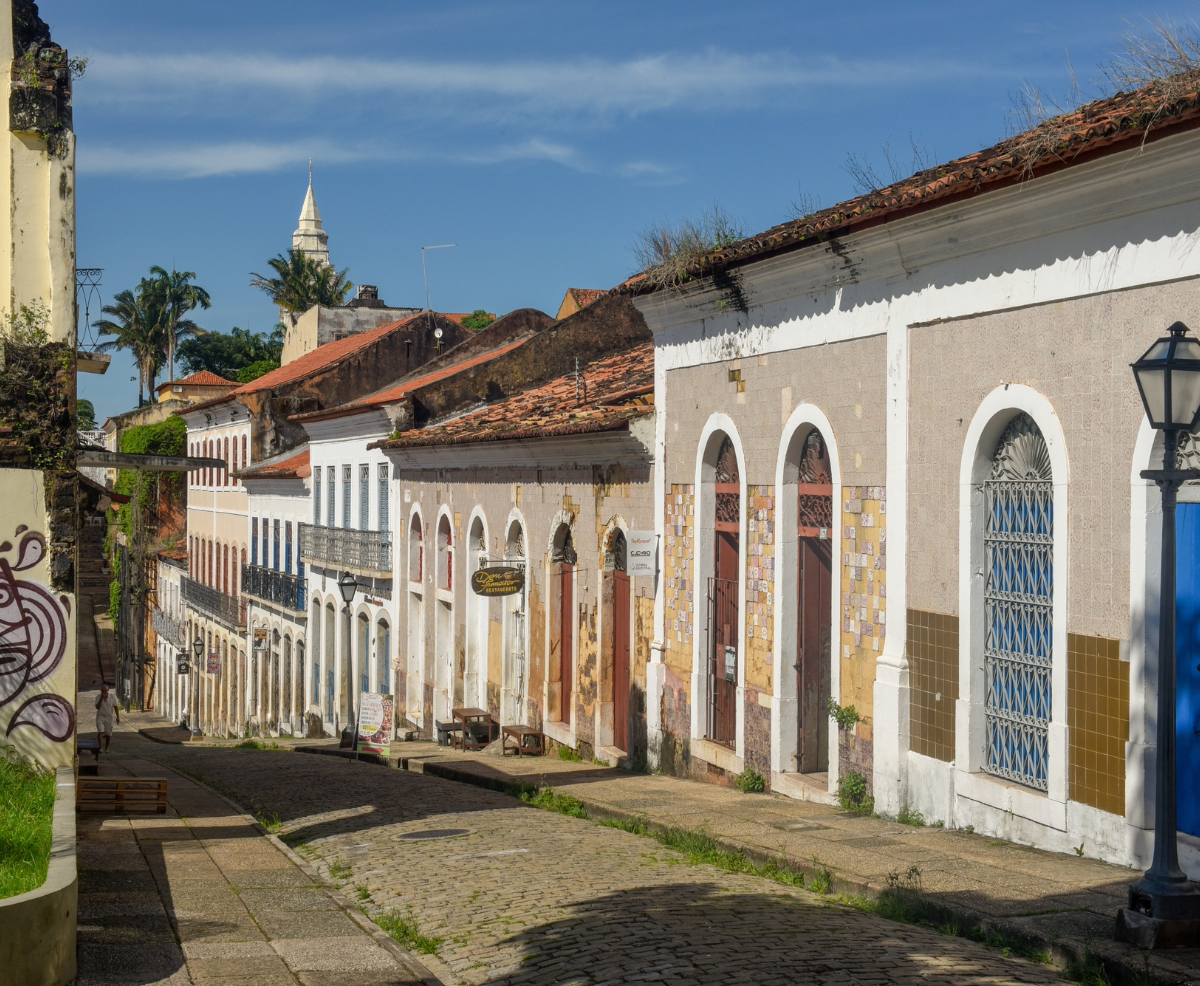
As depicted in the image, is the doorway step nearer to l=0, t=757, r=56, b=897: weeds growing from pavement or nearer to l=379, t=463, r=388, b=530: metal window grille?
l=0, t=757, r=56, b=897: weeds growing from pavement

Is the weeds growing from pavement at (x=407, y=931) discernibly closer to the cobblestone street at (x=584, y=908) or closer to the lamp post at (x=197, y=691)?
the cobblestone street at (x=584, y=908)

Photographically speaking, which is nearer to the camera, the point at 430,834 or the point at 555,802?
the point at 430,834

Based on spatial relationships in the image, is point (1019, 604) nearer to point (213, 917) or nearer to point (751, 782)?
point (751, 782)

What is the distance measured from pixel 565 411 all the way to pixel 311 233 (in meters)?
93.8

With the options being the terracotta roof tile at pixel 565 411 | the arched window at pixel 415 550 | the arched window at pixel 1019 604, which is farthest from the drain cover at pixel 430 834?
the arched window at pixel 415 550

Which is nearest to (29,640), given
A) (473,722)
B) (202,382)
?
(473,722)

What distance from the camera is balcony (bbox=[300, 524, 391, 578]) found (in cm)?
2769

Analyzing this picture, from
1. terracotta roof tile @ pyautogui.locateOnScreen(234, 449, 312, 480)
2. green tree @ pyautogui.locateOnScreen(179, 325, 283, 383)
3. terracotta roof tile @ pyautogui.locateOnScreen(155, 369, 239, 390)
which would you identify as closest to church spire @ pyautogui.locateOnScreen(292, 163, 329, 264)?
green tree @ pyautogui.locateOnScreen(179, 325, 283, 383)

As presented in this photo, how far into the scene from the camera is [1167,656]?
6.44 meters

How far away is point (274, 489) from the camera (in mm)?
Result: 37312

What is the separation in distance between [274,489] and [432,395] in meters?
12.0

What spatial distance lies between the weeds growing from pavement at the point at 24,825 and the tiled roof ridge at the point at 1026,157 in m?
6.84

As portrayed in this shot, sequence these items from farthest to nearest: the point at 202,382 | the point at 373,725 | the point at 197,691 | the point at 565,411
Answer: the point at 202,382 → the point at 197,691 → the point at 373,725 → the point at 565,411

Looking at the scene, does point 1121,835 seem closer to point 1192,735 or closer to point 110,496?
point 1192,735
